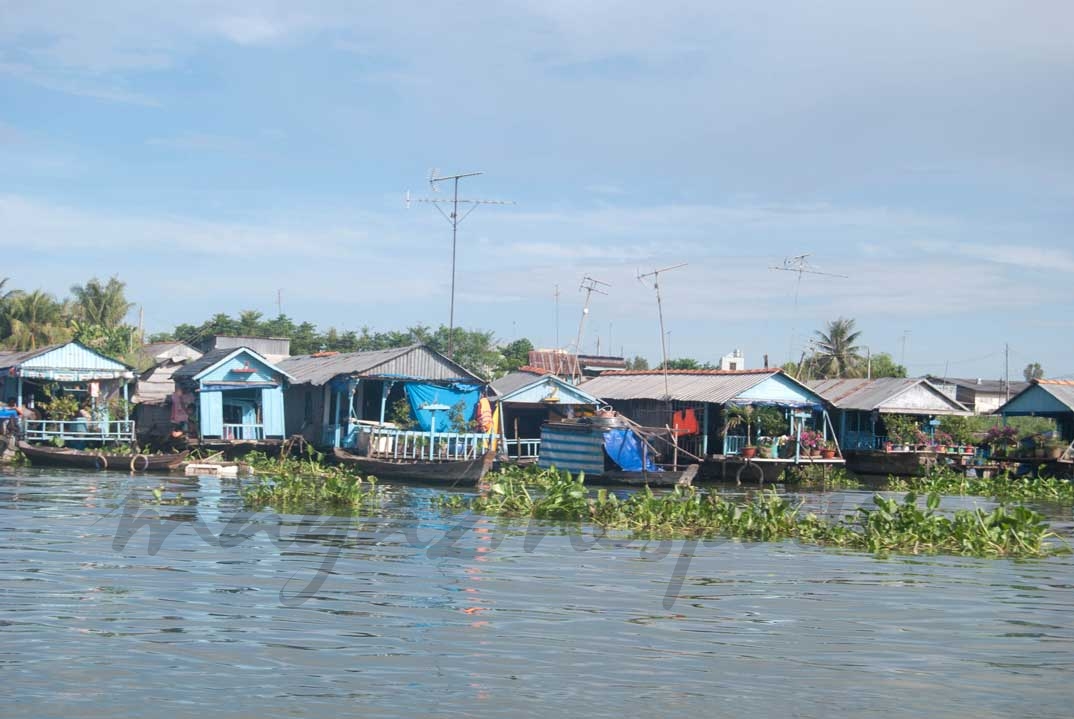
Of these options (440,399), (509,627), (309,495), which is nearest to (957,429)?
(440,399)

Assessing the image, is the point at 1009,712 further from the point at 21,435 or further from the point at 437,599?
the point at 21,435

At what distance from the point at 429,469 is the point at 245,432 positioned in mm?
8401

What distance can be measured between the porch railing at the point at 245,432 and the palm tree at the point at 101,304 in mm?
19214

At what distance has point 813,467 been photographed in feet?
99.0

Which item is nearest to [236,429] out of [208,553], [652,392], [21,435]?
[21,435]

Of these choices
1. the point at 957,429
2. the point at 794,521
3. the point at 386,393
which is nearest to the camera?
the point at 794,521

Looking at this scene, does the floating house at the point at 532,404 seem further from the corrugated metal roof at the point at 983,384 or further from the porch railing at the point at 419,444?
the corrugated metal roof at the point at 983,384

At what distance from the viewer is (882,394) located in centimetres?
3441

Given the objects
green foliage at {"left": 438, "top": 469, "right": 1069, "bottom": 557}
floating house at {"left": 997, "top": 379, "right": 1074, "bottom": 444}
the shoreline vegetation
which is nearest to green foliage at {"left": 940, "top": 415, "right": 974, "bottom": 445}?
Answer: floating house at {"left": 997, "top": 379, "right": 1074, "bottom": 444}

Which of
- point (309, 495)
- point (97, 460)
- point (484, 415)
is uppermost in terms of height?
point (484, 415)

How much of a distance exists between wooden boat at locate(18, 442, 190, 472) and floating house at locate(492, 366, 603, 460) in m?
8.82

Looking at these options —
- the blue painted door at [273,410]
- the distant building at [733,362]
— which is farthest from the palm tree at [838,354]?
the blue painted door at [273,410]

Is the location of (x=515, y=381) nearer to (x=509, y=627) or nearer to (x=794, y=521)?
(x=794, y=521)

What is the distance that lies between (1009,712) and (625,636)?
2753 millimetres
